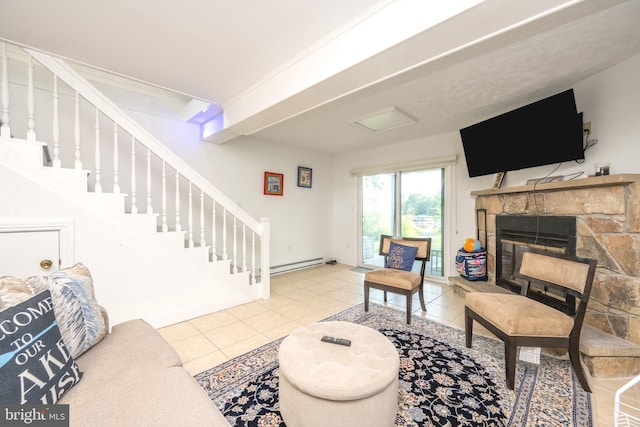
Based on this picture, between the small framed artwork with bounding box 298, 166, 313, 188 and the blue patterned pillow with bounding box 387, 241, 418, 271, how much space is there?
239 cm

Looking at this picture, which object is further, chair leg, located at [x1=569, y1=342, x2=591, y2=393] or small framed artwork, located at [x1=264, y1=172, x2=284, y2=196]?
small framed artwork, located at [x1=264, y1=172, x2=284, y2=196]

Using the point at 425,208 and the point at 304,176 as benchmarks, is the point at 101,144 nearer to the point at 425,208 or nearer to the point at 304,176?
the point at 304,176

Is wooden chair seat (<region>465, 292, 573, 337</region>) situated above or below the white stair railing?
below

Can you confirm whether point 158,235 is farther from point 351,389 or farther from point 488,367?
point 488,367

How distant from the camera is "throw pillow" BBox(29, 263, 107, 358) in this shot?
115cm

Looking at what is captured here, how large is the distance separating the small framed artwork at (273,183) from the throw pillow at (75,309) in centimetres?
304

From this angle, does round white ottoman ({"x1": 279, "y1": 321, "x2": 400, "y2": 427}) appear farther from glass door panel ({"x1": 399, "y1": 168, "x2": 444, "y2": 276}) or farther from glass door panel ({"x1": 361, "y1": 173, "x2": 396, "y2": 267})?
glass door panel ({"x1": 361, "y1": 173, "x2": 396, "y2": 267})

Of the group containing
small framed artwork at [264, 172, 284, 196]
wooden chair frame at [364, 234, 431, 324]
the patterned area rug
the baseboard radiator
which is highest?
small framed artwork at [264, 172, 284, 196]

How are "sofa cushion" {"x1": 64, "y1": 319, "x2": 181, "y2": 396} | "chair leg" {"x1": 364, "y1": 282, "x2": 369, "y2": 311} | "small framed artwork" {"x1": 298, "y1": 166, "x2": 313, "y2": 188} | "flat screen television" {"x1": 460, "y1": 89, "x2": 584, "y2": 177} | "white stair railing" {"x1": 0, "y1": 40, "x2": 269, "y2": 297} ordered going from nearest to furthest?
1. "sofa cushion" {"x1": 64, "y1": 319, "x2": 181, "y2": 396}
2. "white stair railing" {"x1": 0, "y1": 40, "x2": 269, "y2": 297}
3. "flat screen television" {"x1": 460, "y1": 89, "x2": 584, "y2": 177}
4. "chair leg" {"x1": 364, "y1": 282, "x2": 369, "y2": 311}
5. "small framed artwork" {"x1": 298, "y1": 166, "x2": 313, "y2": 188}

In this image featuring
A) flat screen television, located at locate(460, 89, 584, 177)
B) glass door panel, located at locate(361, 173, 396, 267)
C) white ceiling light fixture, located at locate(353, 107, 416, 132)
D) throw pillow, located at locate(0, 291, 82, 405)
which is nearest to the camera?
throw pillow, located at locate(0, 291, 82, 405)

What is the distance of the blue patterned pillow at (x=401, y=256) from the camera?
283 centimetres

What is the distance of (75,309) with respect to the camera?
121 cm

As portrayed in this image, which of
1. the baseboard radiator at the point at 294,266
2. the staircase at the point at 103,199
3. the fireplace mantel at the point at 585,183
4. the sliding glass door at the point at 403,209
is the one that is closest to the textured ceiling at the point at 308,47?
the staircase at the point at 103,199

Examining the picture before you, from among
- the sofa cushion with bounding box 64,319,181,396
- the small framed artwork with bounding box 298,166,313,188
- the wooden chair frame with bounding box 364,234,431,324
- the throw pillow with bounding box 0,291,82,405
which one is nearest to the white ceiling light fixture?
the wooden chair frame with bounding box 364,234,431,324
